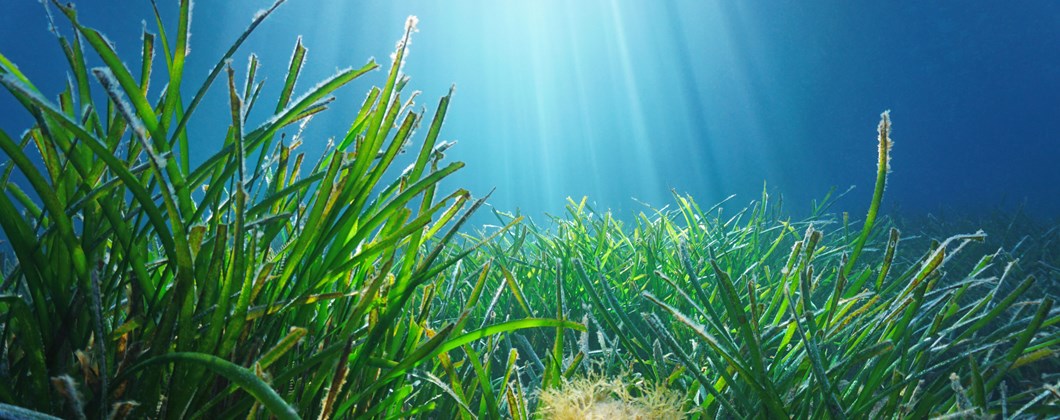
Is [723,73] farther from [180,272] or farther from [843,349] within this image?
[180,272]

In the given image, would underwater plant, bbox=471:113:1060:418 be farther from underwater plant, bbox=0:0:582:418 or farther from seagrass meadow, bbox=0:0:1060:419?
underwater plant, bbox=0:0:582:418

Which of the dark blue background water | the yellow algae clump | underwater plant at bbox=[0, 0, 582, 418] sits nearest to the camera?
underwater plant at bbox=[0, 0, 582, 418]

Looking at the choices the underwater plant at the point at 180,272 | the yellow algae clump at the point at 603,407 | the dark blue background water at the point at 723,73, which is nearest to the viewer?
the underwater plant at the point at 180,272

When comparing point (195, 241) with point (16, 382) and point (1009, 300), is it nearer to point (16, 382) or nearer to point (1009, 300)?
point (16, 382)

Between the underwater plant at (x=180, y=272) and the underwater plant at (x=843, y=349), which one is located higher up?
the underwater plant at (x=180, y=272)

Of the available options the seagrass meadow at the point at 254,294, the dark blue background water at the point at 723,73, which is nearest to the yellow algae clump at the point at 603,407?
the seagrass meadow at the point at 254,294

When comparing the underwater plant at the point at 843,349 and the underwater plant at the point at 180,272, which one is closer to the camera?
the underwater plant at the point at 180,272

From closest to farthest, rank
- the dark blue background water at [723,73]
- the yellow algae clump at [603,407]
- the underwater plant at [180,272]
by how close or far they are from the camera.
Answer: the underwater plant at [180,272] < the yellow algae clump at [603,407] < the dark blue background water at [723,73]

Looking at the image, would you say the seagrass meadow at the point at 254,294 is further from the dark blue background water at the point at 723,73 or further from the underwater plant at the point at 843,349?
the dark blue background water at the point at 723,73

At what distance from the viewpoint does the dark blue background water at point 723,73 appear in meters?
25.0

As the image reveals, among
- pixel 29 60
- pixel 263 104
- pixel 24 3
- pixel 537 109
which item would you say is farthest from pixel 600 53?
pixel 29 60

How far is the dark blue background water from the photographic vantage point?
2498 cm

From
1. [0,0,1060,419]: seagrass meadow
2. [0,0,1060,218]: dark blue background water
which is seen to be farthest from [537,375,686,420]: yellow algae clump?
[0,0,1060,218]: dark blue background water

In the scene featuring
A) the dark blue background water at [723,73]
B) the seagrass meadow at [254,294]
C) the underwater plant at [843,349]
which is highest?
the dark blue background water at [723,73]
